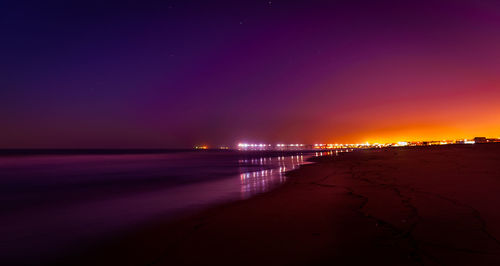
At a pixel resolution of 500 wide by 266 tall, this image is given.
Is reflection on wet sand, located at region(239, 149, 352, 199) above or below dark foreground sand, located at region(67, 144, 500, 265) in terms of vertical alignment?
above

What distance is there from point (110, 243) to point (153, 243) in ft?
3.09

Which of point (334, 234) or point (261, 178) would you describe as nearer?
point (334, 234)

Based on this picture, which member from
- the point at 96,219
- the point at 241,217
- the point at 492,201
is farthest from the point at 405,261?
the point at 96,219

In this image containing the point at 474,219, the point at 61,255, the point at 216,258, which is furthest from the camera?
the point at 474,219

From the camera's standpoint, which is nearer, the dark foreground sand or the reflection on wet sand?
the dark foreground sand

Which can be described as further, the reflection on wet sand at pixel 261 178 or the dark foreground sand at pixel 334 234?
the reflection on wet sand at pixel 261 178

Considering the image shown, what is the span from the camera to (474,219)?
5.84 meters

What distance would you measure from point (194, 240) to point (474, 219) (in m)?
5.32

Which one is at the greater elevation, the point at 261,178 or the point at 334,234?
the point at 261,178

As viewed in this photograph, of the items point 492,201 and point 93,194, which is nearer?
point 492,201

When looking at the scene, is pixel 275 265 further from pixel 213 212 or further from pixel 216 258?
pixel 213 212

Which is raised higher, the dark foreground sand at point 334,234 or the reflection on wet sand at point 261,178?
the reflection on wet sand at point 261,178

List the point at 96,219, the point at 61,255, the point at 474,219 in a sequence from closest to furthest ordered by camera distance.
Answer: the point at 61,255, the point at 474,219, the point at 96,219

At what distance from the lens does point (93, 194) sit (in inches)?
524
